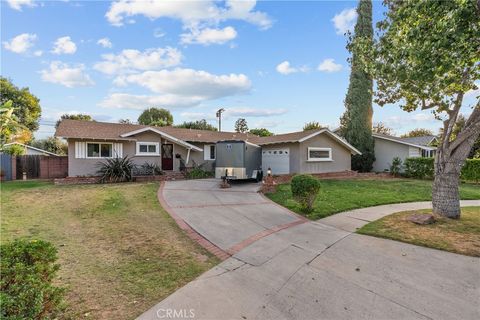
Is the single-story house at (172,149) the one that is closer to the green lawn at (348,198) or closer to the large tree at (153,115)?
the green lawn at (348,198)

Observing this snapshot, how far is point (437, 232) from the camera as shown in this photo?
6637 mm

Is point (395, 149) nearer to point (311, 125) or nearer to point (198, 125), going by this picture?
point (311, 125)

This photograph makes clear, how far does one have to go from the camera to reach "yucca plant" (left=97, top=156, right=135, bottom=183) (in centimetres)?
1573

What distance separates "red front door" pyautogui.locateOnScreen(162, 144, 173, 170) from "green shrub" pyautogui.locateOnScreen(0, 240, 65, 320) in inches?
676

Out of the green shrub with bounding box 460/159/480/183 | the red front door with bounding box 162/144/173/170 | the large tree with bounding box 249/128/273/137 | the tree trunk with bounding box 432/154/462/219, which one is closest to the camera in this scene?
the tree trunk with bounding box 432/154/462/219

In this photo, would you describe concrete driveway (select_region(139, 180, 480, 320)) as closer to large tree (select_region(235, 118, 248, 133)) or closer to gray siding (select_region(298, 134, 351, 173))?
gray siding (select_region(298, 134, 351, 173))

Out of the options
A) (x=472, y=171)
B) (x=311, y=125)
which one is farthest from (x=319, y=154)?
(x=311, y=125)

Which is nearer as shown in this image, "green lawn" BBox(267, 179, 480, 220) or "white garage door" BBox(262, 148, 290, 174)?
"green lawn" BBox(267, 179, 480, 220)

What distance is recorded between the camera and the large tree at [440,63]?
5.71 metres

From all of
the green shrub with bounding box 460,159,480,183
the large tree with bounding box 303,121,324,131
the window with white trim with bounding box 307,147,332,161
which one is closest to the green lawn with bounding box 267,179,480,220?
the window with white trim with bounding box 307,147,332,161

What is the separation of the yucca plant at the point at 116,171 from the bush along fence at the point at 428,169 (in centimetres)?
2199

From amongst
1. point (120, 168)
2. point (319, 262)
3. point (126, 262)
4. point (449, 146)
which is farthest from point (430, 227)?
point (120, 168)

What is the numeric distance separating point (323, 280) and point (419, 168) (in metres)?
21.3

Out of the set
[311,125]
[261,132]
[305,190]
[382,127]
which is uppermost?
[382,127]
